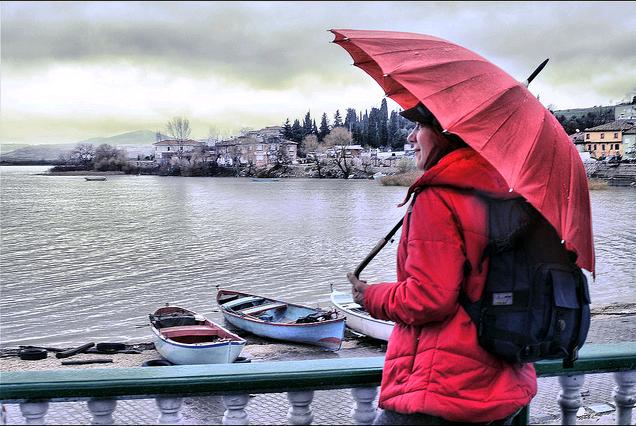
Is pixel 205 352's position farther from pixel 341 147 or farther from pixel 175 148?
pixel 175 148

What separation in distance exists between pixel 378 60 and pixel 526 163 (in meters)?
0.63

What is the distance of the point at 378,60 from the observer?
228 cm

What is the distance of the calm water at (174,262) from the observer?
68.5ft

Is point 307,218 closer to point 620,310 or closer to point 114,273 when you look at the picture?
point 114,273

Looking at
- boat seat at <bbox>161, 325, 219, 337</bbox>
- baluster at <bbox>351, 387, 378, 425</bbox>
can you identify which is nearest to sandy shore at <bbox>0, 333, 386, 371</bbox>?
boat seat at <bbox>161, 325, 219, 337</bbox>

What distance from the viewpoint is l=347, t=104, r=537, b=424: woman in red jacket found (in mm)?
1868

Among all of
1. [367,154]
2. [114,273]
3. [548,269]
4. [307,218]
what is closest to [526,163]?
[548,269]

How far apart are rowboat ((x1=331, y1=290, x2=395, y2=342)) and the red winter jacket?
13.9 m

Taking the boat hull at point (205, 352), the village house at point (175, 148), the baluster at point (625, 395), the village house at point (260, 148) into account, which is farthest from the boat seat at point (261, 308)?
the village house at point (175, 148)

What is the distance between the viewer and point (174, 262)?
31.2m

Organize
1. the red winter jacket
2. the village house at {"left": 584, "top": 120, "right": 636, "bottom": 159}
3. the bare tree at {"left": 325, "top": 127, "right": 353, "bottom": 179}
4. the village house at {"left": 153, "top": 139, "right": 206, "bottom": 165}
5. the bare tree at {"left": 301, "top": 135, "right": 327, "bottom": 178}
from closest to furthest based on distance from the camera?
1. the red winter jacket
2. the village house at {"left": 584, "top": 120, "right": 636, "bottom": 159}
3. the bare tree at {"left": 325, "top": 127, "right": 353, "bottom": 179}
4. the bare tree at {"left": 301, "top": 135, "right": 327, "bottom": 178}
5. the village house at {"left": 153, "top": 139, "right": 206, "bottom": 165}

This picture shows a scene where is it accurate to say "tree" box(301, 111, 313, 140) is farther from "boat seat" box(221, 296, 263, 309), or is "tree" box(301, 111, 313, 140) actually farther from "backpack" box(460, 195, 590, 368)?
"backpack" box(460, 195, 590, 368)

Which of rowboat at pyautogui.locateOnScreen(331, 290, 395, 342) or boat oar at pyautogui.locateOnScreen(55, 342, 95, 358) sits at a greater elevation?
rowboat at pyautogui.locateOnScreen(331, 290, 395, 342)

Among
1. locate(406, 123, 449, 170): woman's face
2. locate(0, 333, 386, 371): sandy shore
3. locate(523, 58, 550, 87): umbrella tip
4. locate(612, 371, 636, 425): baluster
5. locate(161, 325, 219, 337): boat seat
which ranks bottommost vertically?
locate(0, 333, 386, 371): sandy shore
